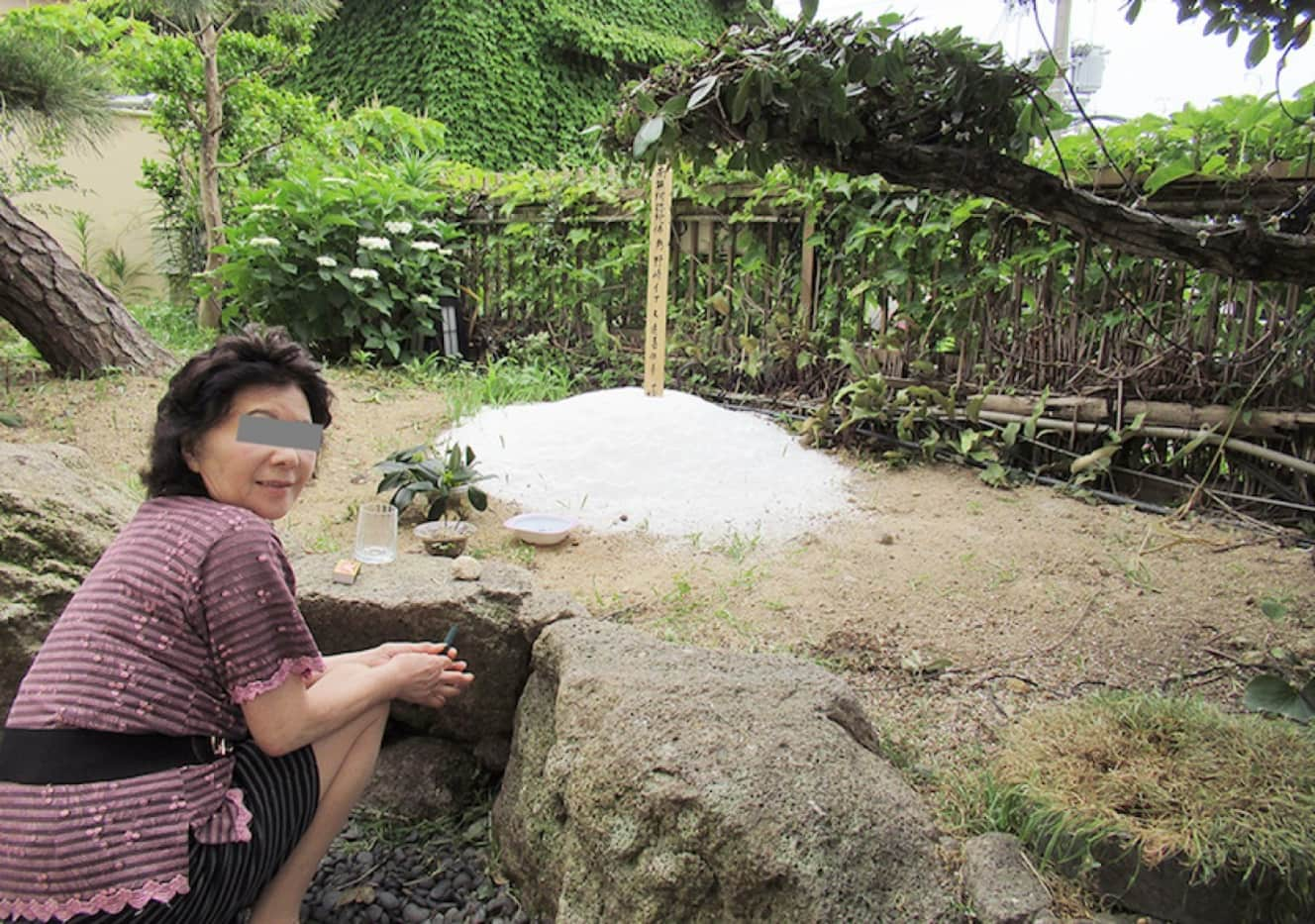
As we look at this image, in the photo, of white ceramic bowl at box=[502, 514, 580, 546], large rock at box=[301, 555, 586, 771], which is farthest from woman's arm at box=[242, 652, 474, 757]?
white ceramic bowl at box=[502, 514, 580, 546]

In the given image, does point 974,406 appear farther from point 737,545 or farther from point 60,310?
point 60,310

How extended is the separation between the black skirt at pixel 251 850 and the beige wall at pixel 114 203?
38.3 ft

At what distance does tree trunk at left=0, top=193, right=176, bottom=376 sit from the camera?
5.02 meters

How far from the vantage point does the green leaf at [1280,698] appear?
1512mm

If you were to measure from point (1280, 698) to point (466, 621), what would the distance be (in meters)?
1.59

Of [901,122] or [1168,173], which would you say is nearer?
[901,122]

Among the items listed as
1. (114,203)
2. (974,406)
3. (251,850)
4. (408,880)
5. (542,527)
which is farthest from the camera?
(114,203)

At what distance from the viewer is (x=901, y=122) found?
2283 mm

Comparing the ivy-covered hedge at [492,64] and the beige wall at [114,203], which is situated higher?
the ivy-covered hedge at [492,64]

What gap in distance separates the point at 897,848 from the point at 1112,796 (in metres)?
0.45

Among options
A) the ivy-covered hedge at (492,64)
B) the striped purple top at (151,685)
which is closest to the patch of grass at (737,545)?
the striped purple top at (151,685)

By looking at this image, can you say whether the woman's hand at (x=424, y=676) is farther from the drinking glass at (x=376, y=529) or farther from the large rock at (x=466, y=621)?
the drinking glass at (x=376, y=529)

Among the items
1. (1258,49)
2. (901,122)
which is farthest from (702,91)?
(1258,49)

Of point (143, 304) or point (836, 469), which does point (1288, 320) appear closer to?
point (836, 469)
